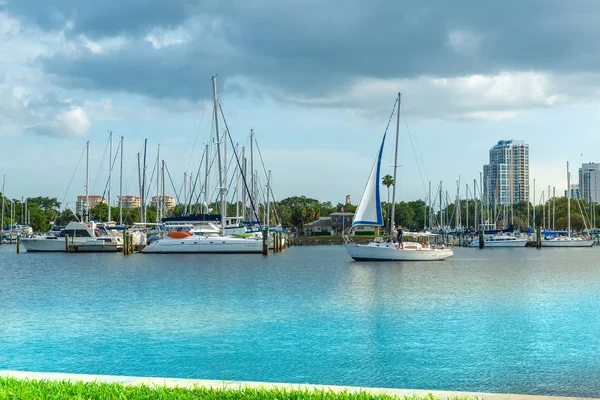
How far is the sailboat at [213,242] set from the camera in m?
73.9

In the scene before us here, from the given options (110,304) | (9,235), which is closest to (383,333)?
(110,304)

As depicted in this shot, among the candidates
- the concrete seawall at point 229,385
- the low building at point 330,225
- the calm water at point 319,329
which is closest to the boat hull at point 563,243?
the low building at point 330,225

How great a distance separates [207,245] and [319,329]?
4975 cm

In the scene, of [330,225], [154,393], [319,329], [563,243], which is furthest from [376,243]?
[330,225]

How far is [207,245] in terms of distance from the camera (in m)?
73.9

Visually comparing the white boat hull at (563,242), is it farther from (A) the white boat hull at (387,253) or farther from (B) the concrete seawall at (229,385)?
(B) the concrete seawall at (229,385)

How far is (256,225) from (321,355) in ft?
247

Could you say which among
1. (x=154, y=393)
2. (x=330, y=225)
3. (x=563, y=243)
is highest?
(x=330, y=225)

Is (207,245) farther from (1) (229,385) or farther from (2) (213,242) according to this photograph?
(1) (229,385)

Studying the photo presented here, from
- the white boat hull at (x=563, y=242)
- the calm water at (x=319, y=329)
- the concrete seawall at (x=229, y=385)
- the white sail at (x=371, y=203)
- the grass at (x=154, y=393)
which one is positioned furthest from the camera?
the white boat hull at (x=563, y=242)

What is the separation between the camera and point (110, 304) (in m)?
33.4

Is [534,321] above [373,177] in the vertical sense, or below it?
below

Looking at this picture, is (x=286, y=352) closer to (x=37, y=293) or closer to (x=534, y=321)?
(x=534, y=321)

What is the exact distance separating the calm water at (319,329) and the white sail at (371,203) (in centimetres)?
940
